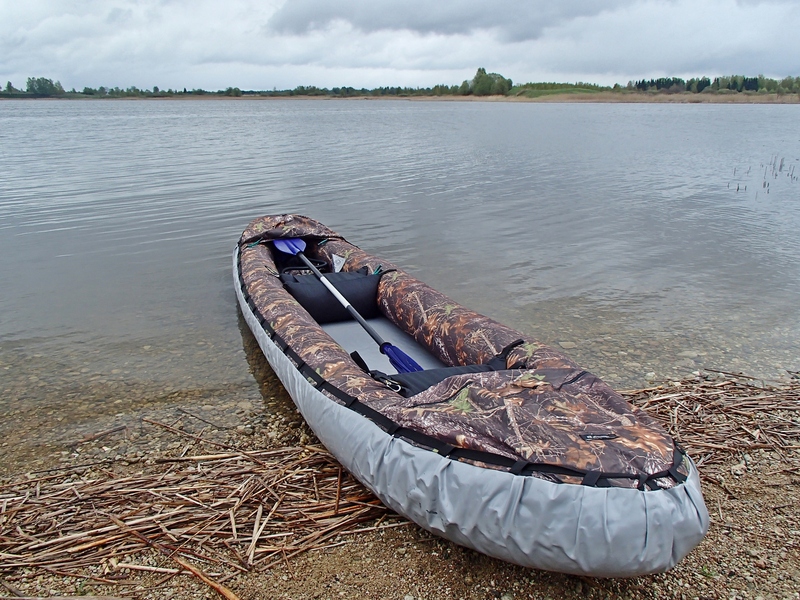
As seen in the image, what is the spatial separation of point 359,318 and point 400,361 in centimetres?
70

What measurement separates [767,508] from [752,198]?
11884mm

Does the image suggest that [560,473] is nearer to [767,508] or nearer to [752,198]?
[767,508]

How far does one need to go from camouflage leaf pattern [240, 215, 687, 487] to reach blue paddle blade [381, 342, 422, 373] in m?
0.33

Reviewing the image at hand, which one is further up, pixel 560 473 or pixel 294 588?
pixel 560 473

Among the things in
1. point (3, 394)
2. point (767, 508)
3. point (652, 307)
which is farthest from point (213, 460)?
point (652, 307)

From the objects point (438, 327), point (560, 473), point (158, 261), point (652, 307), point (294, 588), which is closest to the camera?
point (560, 473)

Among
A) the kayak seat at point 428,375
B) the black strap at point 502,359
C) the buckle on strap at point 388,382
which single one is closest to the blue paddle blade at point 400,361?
the kayak seat at point 428,375

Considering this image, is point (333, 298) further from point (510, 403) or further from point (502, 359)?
point (510, 403)

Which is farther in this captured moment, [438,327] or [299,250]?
[299,250]

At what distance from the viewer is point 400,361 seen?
14.2ft

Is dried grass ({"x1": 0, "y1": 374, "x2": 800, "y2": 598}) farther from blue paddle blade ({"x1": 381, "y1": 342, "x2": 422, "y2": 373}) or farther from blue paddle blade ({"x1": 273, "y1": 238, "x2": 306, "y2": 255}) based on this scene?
blue paddle blade ({"x1": 273, "y1": 238, "x2": 306, "y2": 255})

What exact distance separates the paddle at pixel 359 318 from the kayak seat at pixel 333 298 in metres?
0.09

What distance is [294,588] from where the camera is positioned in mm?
2744

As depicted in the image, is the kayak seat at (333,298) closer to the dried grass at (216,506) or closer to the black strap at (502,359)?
the dried grass at (216,506)
